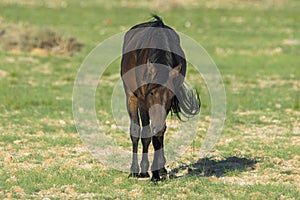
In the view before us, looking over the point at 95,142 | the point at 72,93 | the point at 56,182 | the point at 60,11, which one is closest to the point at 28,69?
the point at 72,93

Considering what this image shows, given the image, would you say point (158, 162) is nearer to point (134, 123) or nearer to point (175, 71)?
point (134, 123)

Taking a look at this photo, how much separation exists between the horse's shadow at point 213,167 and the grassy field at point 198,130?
2 centimetres

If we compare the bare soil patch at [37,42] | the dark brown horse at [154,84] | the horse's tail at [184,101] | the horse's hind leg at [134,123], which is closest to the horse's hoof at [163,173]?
the dark brown horse at [154,84]

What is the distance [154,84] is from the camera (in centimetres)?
838

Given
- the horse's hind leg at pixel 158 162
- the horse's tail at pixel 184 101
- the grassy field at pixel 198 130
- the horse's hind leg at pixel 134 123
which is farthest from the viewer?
the horse's hind leg at pixel 134 123

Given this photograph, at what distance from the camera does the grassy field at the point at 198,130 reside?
29.0 feet

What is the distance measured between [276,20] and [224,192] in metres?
38.8

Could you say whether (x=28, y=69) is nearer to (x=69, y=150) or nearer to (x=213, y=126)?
(x=213, y=126)

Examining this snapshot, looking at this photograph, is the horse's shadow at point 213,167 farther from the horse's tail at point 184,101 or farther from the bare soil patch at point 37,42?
the bare soil patch at point 37,42

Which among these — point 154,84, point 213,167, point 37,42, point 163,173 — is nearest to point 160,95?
point 154,84

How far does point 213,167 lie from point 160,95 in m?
2.46

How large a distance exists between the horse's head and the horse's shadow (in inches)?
60.9

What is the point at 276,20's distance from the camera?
46125 millimetres

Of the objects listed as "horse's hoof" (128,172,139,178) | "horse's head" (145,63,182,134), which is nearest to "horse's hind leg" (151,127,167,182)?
"horse's hoof" (128,172,139,178)
